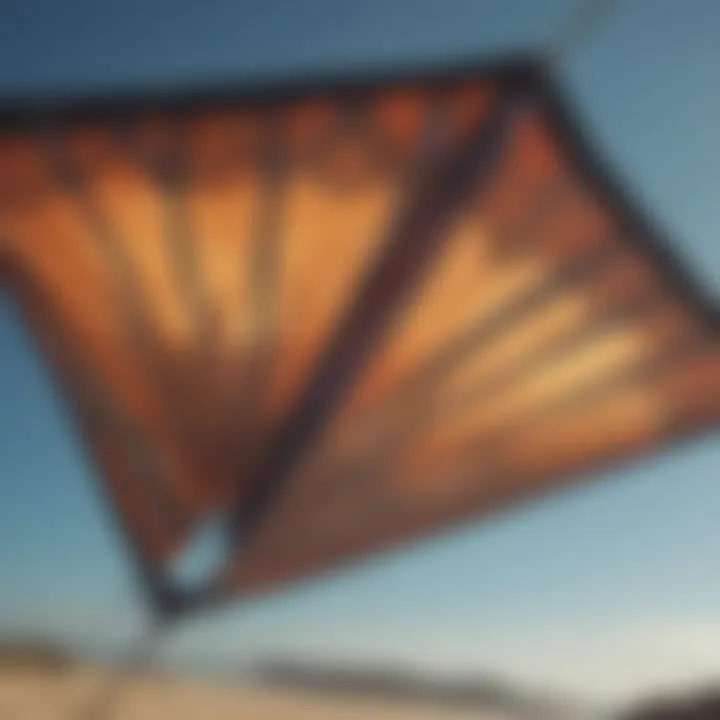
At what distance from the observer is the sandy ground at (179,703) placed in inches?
36.7

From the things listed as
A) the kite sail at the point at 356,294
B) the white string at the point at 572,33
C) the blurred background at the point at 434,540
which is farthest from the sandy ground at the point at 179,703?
the white string at the point at 572,33

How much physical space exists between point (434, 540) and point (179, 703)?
0.75 feet

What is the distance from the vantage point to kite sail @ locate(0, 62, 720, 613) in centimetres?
100

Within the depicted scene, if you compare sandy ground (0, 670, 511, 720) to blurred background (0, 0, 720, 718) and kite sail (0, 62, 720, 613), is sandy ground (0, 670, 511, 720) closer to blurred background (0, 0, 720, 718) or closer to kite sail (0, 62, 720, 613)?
blurred background (0, 0, 720, 718)

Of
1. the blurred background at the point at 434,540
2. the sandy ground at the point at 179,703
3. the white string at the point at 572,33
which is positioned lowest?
the sandy ground at the point at 179,703

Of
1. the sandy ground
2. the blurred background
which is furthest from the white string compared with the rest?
the sandy ground

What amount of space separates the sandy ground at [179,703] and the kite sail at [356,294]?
5.4 inches

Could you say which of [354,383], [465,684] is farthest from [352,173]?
[465,684]

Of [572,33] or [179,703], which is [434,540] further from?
[572,33]

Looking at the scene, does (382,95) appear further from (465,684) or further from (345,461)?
(465,684)

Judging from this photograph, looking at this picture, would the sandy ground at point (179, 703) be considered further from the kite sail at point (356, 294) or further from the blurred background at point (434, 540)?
the kite sail at point (356, 294)

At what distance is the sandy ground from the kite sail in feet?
0.45

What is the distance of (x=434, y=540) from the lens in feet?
3.19

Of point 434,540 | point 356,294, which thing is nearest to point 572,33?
point 356,294
